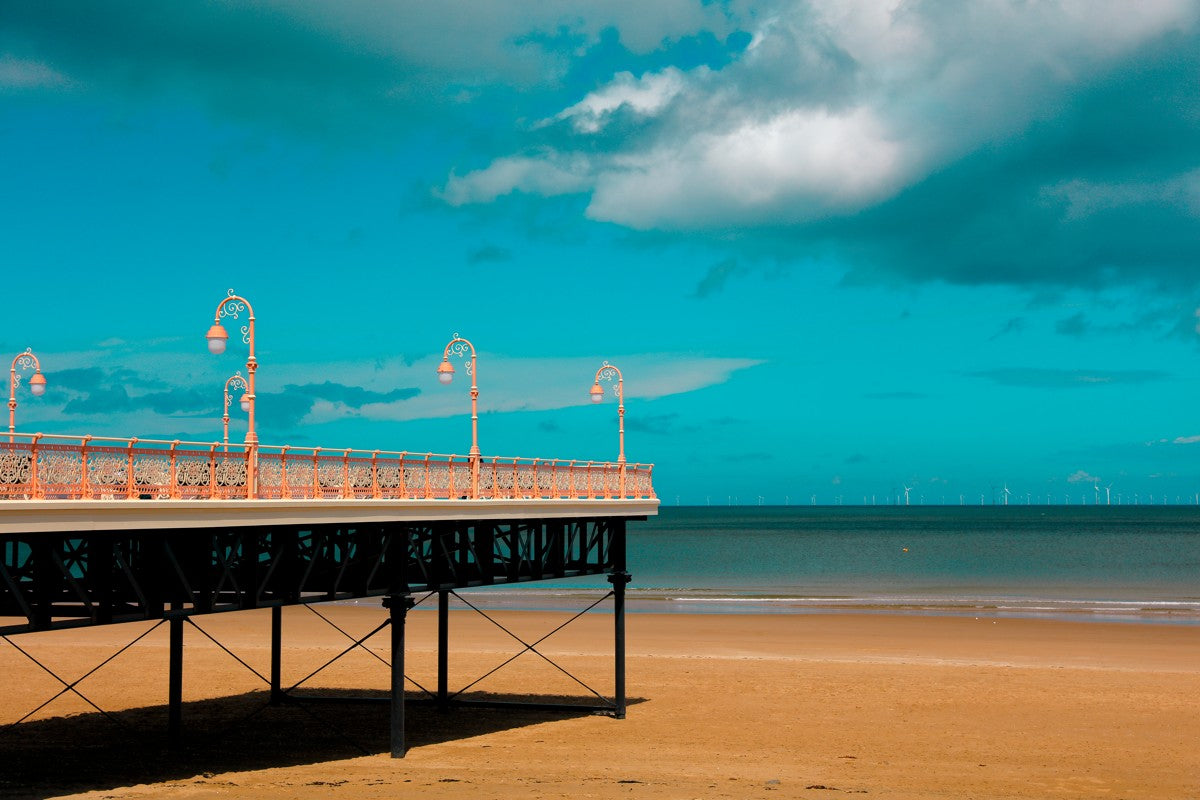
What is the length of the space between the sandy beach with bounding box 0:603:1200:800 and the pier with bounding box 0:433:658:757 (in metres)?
2.00

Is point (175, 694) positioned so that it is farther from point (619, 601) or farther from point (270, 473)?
point (619, 601)

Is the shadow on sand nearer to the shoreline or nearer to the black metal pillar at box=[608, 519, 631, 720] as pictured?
the black metal pillar at box=[608, 519, 631, 720]

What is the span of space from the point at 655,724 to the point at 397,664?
7.00 meters

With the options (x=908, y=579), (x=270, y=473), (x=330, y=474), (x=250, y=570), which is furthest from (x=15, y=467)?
(x=908, y=579)

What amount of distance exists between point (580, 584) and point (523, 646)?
1624 inches

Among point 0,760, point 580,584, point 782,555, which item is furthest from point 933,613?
point 782,555

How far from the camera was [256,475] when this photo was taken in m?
19.6

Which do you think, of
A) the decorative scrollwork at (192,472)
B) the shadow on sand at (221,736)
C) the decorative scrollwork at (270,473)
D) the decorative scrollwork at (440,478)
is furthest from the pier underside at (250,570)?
the shadow on sand at (221,736)

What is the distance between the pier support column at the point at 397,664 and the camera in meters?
23.7

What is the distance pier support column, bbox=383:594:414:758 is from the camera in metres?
23.7

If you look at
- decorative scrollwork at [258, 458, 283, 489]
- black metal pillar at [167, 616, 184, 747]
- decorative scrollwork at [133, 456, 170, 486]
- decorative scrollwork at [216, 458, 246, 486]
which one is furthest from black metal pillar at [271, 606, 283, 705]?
decorative scrollwork at [133, 456, 170, 486]

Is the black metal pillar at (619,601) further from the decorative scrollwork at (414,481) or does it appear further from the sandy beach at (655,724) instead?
the decorative scrollwork at (414,481)

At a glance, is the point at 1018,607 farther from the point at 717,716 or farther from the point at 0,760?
the point at 0,760

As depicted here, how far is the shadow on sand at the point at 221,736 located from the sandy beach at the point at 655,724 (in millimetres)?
94
